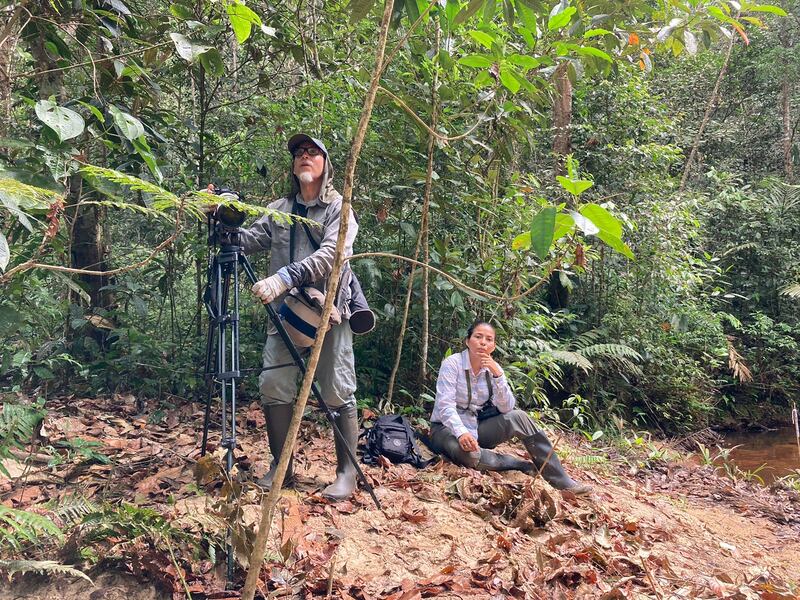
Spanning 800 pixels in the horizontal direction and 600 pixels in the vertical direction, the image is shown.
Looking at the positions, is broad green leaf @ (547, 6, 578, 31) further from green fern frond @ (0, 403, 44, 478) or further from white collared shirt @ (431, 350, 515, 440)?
green fern frond @ (0, 403, 44, 478)

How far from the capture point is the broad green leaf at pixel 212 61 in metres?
3.05

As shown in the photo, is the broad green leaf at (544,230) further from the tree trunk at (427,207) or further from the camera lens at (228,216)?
the tree trunk at (427,207)

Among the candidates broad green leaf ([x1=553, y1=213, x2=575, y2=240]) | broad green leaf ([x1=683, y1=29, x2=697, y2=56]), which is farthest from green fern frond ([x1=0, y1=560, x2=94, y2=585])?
broad green leaf ([x1=683, y1=29, x2=697, y2=56])

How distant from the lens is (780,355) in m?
8.94

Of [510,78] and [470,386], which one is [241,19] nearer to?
[510,78]

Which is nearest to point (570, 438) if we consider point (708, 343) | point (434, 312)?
point (434, 312)

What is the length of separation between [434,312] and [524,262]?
0.84 meters

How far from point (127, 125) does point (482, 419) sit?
287cm

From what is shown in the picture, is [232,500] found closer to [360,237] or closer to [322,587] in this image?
[322,587]

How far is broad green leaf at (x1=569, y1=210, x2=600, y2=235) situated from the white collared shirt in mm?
2558

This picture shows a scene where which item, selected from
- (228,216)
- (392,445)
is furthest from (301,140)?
(392,445)

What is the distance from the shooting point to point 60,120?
1.93 meters

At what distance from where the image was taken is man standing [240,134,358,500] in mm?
3156

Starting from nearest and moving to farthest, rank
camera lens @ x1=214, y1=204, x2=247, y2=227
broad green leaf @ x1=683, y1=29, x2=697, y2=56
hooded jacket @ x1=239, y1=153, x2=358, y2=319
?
1. camera lens @ x1=214, y1=204, x2=247, y2=227
2. hooded jacket @ x1=239, y1=153, x2=358, y2=319
3. broad green leaf @ x1=683, y1=29, x2=697, y2=56
